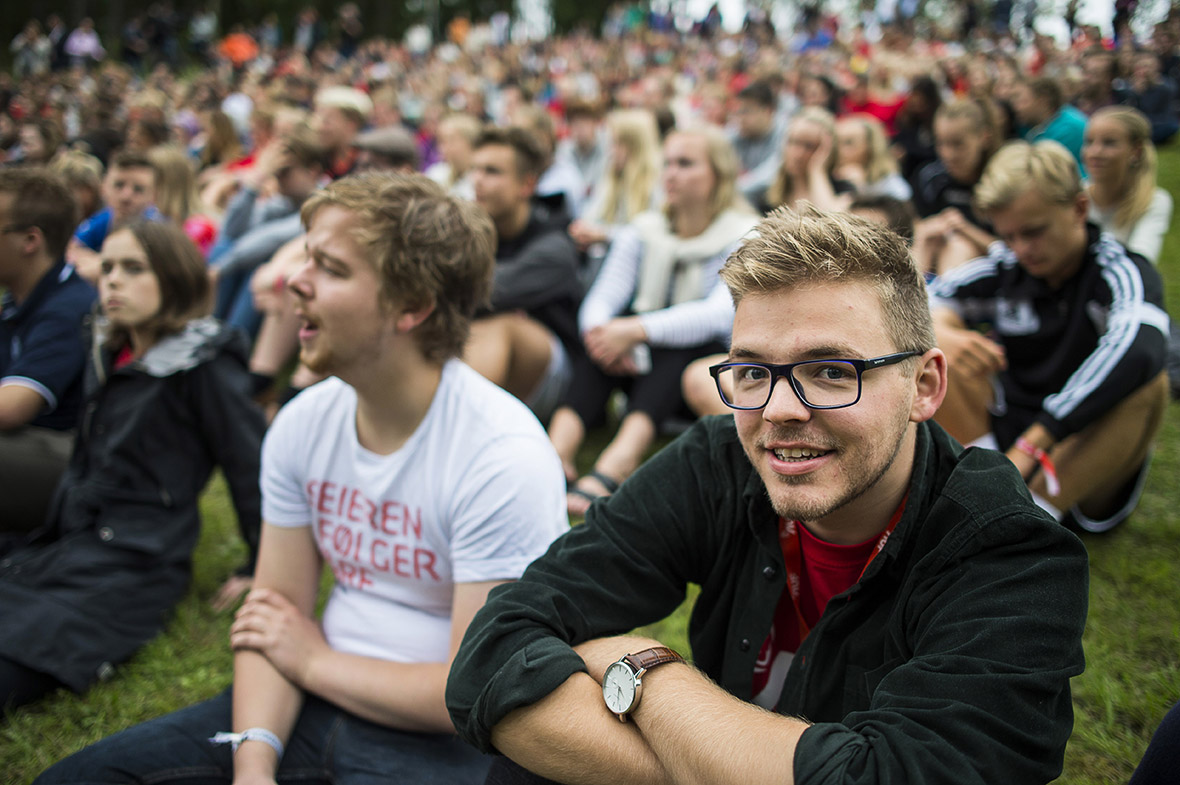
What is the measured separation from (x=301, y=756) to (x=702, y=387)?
2.33m

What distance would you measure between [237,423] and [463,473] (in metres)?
1.45

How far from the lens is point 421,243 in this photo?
2.27 metres

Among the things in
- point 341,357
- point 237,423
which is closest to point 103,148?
point 237,423

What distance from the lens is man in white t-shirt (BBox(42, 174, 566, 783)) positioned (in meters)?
1.98

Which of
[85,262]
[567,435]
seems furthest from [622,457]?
[85,262]

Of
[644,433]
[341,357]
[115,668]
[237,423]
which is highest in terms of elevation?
[341,357]

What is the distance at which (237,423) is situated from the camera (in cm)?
310

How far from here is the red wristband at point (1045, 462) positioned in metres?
3.06

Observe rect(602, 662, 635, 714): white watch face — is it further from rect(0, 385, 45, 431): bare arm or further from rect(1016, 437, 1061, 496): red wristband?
rect(0, 385, 45, 431): bare arm

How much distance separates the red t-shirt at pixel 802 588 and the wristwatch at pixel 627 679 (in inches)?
11.5

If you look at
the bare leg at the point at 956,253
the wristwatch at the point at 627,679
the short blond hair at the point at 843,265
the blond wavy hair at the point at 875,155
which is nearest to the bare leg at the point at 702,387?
the bare leg at the point at 956,253

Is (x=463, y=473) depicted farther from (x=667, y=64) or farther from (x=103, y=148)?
(x=667, y=64)

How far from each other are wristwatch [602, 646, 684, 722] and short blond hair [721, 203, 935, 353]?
2.31ft

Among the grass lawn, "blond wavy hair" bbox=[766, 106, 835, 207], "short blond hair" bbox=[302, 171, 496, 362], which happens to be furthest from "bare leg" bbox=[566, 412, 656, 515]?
"blond wavy hair" bbox=[766, 106, 835, 207]
